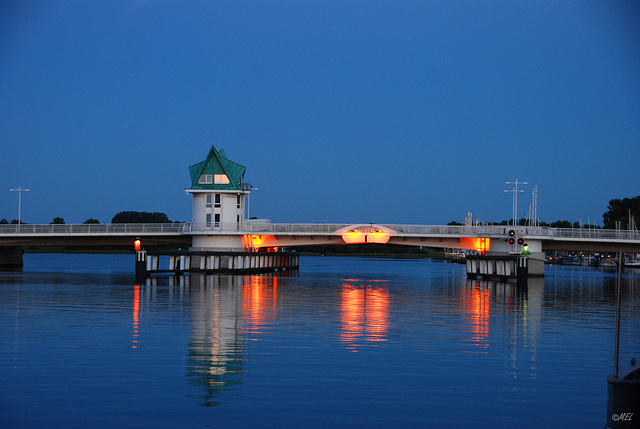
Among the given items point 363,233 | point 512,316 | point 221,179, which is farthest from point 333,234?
point 512,316

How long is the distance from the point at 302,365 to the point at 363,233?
183 ft

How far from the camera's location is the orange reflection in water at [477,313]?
89.8 feet

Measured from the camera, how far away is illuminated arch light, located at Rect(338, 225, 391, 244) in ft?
247

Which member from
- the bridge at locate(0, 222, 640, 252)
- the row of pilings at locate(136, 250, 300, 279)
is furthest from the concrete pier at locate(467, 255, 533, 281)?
the row of pilings at locate(136, 250, 300, 279)

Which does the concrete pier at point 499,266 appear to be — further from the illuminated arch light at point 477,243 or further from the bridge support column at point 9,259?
the bridge support column at point 9,259

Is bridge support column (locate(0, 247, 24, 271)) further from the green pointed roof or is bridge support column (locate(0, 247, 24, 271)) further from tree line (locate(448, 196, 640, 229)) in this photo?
tree line (locate(448, 196, 640, 229))

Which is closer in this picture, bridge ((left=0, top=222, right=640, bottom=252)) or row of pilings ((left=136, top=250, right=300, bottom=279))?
Answer: bridge ((left=0, top=222, right=640, bottom=252))

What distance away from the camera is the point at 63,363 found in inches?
784

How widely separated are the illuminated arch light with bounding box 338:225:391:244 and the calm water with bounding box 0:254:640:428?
3618 cm

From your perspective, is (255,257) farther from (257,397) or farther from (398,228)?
(257,397)

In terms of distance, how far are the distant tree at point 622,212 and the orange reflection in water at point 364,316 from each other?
121 metres

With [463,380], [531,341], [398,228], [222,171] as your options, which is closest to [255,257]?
[222,171]

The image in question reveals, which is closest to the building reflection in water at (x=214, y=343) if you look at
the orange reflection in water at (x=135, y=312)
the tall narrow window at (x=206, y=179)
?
the orange reflection in water at (x=135, y=312)

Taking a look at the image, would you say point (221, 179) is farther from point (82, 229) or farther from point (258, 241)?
point (82, 229)
